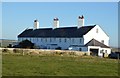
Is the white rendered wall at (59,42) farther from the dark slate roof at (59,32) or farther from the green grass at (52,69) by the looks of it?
the green grass at (52,69)

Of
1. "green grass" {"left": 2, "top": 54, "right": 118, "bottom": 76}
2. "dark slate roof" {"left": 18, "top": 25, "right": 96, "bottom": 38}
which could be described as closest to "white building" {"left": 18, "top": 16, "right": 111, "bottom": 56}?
"dark slate roof" {"left": 18, "top": 25, "right": 96, "bottom": 38}

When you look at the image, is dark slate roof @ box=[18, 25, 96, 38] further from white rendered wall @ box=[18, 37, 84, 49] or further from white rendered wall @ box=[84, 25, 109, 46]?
white rendered wall @ box=[18, 37, 84, 49]

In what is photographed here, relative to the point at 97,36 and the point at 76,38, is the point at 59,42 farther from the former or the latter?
the point at 97,36

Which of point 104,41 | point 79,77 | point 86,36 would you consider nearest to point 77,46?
point 86,36

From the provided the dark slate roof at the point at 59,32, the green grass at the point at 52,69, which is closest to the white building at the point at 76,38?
the dark slate roof at the point at 59,32

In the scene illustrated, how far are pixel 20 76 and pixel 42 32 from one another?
68647 mm

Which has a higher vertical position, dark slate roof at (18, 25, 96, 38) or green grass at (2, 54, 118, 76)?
dark slate roof at (18, 25, 96, 38)

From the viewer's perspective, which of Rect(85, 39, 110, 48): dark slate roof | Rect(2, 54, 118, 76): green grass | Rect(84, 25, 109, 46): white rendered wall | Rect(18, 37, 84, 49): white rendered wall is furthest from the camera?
Rect(18, 37, 84, 49): white rendered wall

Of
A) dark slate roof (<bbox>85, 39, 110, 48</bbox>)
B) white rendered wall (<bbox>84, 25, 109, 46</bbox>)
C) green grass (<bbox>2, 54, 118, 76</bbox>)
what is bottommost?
green grass (<bbox>2, 54, 118, 76</bbox>)

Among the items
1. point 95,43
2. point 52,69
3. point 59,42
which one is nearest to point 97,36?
point 95,43

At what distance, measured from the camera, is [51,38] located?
79.7 meters

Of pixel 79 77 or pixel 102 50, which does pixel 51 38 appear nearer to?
pixel 102 50

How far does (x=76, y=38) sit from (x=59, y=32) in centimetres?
725

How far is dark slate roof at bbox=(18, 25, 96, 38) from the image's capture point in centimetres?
7319
